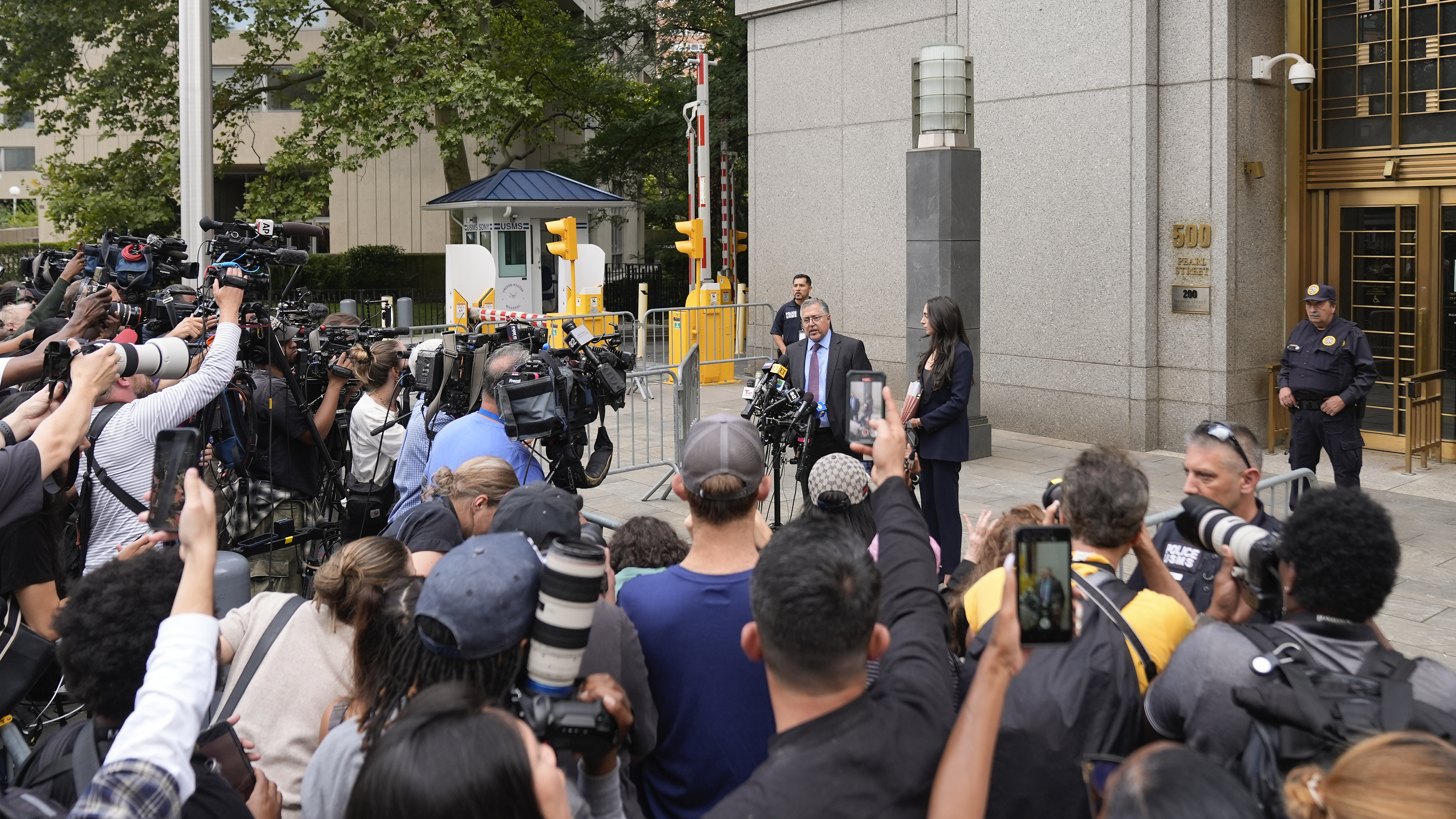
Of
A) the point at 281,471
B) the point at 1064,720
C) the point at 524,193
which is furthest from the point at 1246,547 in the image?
the point at 524,193

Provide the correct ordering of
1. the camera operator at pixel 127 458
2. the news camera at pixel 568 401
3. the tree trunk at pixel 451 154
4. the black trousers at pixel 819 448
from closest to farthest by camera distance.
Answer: the camera operator at pixel 127 458 < the news camera at pixel 568 401 < the black trousers at pixel 819 448 < the tree trunk at pixel 451 154

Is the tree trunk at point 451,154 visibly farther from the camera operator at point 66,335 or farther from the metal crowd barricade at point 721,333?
the camera operator at point 66,335

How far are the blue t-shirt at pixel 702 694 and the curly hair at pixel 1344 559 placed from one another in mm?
1215

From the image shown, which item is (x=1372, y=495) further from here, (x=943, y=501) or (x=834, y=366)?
(x=834, y=366)

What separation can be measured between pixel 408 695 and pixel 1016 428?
11.1 metres

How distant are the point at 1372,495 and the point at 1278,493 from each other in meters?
1.39

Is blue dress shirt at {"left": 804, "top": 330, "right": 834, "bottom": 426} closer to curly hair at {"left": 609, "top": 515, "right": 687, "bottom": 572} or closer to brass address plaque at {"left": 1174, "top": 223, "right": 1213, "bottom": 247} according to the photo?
curly hair at {"left": 609, "top": 515, "right": 687, "bottom": 572}

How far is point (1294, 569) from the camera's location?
8.74 ft

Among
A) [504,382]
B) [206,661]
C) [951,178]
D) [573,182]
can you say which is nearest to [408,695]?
[206,661]

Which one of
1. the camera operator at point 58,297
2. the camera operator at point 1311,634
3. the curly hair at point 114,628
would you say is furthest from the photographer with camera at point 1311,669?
the camera operator at point 58,297

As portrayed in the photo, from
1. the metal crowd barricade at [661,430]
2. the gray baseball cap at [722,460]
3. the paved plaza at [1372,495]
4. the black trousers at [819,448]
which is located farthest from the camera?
the metal crowd barricade at [661,430]

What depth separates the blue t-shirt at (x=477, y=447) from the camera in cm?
519

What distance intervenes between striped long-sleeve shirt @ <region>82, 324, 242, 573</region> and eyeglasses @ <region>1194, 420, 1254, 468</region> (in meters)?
3.78

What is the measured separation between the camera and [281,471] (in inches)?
247
